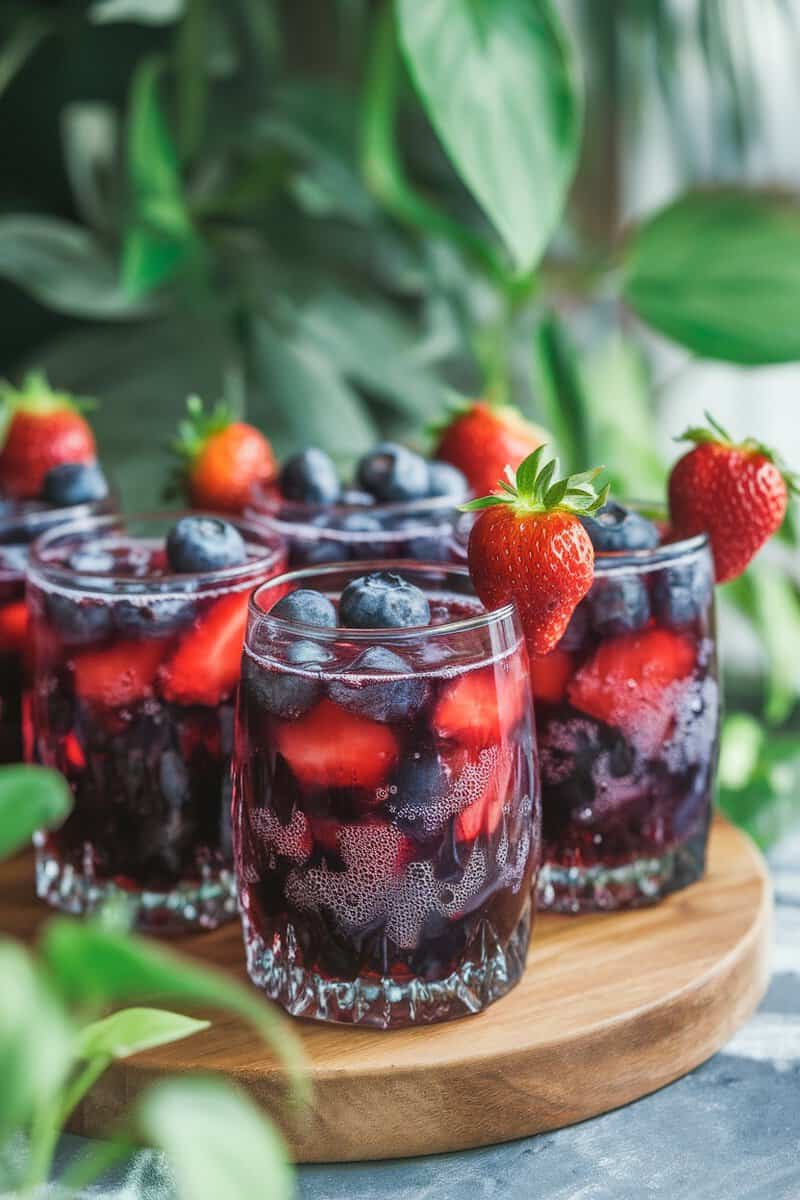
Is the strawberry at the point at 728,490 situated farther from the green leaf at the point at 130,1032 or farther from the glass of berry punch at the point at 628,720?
the green leaf at the point at 130,1032

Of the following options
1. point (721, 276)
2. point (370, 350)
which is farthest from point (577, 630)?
point (370, 350)

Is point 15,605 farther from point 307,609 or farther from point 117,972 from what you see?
point 117,972

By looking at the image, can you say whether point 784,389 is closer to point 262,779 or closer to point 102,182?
point 102,182

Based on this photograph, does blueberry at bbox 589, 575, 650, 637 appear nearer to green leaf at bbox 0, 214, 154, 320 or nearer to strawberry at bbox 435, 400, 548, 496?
strawberry at bbox 435, 400, 548, 496

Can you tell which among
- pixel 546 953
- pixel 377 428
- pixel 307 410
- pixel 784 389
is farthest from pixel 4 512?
pixel 784 389

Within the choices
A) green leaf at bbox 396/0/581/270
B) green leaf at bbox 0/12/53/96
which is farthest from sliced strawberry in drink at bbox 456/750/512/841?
green leaf at bbox 0/12/53/96

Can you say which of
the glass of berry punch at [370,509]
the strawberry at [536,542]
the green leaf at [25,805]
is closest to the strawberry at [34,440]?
the glass of berry punch at [370,509]
